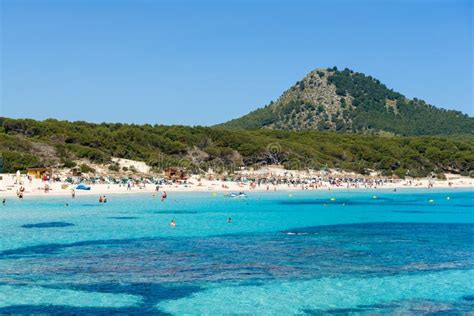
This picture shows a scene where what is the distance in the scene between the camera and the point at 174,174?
291ft

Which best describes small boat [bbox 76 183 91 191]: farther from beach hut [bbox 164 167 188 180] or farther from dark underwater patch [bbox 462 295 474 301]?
dark underwater patch [bbox 462 295 474 301]

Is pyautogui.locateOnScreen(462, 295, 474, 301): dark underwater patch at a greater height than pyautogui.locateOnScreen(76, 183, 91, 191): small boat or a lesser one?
lesser

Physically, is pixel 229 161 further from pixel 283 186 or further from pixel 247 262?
pixel 247 262

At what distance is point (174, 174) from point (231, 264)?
211ft

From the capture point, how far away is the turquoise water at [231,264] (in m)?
18.8

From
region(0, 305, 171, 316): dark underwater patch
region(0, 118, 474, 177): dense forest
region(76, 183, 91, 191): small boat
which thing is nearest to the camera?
region(0, 305, 171, 316): dark underwater patch

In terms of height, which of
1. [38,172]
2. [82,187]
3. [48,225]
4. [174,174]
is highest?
[174,174]

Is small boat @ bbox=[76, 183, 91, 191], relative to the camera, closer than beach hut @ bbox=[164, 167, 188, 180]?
Yes

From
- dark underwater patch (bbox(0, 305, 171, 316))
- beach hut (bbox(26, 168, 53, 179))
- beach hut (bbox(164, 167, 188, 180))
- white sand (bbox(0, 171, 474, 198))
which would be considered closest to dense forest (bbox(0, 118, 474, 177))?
beach hut (bbox(26, 168, 53, 179))

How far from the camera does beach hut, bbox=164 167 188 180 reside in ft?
286

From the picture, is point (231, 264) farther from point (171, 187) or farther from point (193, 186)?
point (193, 186)

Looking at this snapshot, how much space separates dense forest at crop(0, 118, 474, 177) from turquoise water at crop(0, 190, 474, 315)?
1660 inches

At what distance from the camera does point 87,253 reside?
27.5 m

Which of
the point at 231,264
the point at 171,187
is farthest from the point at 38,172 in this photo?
the point at 231,264
